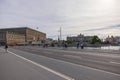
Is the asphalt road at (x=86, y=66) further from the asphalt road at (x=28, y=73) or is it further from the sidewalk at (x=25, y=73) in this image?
the sidewalk at (x=25, y=73)

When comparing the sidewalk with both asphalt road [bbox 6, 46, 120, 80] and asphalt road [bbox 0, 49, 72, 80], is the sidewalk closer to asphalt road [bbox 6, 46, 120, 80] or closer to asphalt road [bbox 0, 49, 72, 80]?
asphalt road [bbox 0, 49, 72, 80]

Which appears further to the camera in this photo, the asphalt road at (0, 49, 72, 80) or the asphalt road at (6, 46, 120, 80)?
the asphalt road at (6, 46, 120, 80)

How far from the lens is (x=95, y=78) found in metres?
11.1

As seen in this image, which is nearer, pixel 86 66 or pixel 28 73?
pixel 28 73

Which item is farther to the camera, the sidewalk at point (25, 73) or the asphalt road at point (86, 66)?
the asphalt road at point (86, 66)

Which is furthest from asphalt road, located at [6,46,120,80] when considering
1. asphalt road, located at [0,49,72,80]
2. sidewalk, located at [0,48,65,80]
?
sidewalk, located at [0,48,65,80]

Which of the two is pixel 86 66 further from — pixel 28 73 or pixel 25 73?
pixel 25 73

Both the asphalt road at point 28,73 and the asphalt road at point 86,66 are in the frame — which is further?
the asphalt road at point 86,66

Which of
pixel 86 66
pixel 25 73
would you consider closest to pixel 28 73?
pixel 25 73

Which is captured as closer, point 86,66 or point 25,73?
point 25,73

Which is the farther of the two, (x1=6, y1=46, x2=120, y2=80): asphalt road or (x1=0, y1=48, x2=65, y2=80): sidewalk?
(x1=6, y1=46, x2=120, y2=80): asphalt road

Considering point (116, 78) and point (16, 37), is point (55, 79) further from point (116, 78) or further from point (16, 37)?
point (16, 37)

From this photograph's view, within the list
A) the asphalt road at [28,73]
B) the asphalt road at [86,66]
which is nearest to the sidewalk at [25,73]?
the asphalt road at [28,73]

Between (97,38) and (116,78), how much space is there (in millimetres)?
139362
